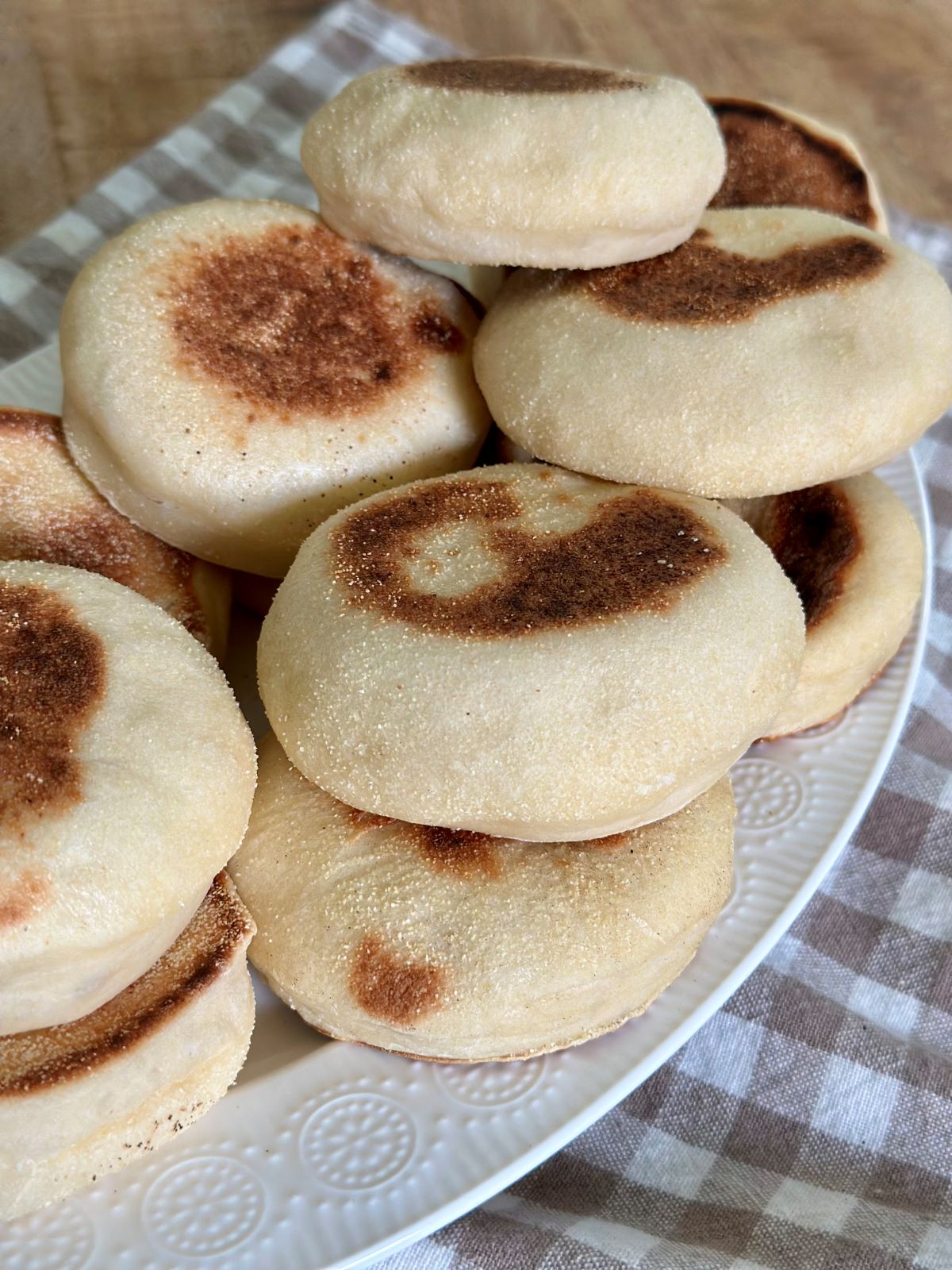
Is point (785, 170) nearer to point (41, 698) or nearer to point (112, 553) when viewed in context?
point (112, 553)

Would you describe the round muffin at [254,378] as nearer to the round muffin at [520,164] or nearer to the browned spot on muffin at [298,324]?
the browned spot on muffin at [298,324]

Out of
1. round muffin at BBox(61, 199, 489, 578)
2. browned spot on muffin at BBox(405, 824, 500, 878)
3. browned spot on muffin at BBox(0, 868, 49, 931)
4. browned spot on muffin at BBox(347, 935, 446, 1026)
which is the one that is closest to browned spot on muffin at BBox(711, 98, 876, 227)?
round muffin at BBox(61, 199, 489, 578)

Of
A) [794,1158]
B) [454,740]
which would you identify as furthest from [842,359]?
[794,1158]

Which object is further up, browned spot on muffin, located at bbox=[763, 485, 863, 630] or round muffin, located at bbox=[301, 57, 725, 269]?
round muffin, located at bbox=[301, 57, 725, 269]

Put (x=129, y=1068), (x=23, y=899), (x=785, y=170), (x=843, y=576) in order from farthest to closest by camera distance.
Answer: (x=785, y=170) → (x=843, y=576) → (x=129, y=1068) → (x=23, y=899)

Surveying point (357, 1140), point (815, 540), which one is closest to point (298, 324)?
point (815, 540)

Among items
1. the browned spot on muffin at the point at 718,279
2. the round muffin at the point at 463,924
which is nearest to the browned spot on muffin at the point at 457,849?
the round muffin at the point at 463,924

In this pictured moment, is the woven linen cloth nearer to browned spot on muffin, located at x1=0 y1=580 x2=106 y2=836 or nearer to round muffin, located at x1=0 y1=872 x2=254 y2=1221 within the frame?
round muffin, located at x1=0 y1=872 x2=254 y2=1221
